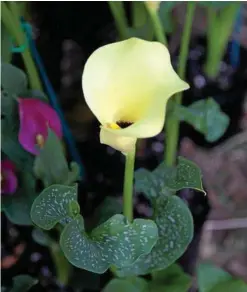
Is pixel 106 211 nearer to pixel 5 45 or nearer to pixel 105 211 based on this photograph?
pixel 105 211

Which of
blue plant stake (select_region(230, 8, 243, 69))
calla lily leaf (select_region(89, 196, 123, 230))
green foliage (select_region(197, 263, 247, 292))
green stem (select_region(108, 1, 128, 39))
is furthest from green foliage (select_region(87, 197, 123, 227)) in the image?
blue plant stake (select_region(230, 8, 243, 69))

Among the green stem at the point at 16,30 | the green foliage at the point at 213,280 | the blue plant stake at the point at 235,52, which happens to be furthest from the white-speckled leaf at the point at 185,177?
the blue plant stake at the point at 235,52

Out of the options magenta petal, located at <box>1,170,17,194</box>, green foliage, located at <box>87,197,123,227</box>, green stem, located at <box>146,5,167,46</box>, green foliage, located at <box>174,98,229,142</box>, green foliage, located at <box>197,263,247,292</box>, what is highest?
green stem, located at <box>146,5,167,46</box>

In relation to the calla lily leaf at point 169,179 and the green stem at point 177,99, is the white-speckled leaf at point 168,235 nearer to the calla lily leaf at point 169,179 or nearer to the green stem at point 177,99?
the calla lily leaf at point 169,179

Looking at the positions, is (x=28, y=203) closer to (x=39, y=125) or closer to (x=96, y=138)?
(x=39, y=125)

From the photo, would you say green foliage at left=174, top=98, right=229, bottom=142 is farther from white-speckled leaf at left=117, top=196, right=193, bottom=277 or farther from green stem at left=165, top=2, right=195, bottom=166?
white-speckled leaf at left=117, top=196, right=193, bottom=277

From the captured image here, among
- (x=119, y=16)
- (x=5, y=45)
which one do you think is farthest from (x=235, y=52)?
(x=5, y=45)
